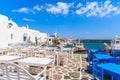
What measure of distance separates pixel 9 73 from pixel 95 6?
16.1m

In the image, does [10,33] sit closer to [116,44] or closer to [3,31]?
[3,31]

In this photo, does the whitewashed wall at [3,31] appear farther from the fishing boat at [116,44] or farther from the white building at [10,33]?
the fishing boat at [116,44]

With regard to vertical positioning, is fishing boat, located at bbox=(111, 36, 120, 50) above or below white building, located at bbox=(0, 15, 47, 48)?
below

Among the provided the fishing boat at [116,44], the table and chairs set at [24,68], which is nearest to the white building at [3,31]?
the table and chairs set at [24,68]

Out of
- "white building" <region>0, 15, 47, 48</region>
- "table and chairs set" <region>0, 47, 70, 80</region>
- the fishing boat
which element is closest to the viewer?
"table and chairs set" <region>0, 47, 70, 80</region>

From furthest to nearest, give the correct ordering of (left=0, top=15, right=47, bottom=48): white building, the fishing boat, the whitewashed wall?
(left=0, top=15, right=47, bottom=48): white building, the whitewashed wall, the fishing boat

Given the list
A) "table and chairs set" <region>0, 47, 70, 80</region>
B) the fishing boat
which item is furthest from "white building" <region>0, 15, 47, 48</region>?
the fishing boat

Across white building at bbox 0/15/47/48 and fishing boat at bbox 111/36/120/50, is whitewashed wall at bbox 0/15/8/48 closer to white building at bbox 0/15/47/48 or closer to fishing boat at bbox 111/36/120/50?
white building at bbox 0/15/47/48

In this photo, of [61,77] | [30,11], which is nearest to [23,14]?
[30,11]

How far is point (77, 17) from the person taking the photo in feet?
102

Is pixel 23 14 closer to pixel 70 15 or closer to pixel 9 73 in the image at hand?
pixel 70 15

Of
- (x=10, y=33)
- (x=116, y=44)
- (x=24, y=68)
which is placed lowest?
(x=24, y=68)

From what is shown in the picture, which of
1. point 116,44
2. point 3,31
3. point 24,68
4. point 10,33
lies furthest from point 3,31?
point 116,44

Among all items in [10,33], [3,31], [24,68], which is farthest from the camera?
[10,33]
